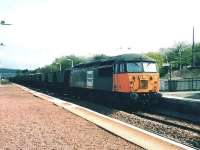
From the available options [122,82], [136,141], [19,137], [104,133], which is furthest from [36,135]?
[122,82]

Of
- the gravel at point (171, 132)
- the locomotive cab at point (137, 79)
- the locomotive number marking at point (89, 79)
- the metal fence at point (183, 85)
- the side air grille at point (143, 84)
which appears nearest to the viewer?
the gravel at point (171, 132)

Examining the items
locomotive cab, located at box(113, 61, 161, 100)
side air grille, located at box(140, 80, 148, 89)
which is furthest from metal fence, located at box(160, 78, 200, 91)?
side air grille, located at box(140, 80, 148, 89)

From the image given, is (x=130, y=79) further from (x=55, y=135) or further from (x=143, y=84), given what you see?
(x=55, y=135)

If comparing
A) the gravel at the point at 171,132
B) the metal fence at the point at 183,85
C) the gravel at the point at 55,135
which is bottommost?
the gravel at the point at 171,132

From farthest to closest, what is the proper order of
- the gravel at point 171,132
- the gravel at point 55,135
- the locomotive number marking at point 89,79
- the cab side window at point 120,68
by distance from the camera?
the locomotive number marking at point 89,79
the cab side window at point 120,68
the gravel at point 171,132
the gravel at point 55,135

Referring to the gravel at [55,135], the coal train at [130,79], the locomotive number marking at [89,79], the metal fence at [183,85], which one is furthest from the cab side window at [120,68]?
the metal fence at [183,85]

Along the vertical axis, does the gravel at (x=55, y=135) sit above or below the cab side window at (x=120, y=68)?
below

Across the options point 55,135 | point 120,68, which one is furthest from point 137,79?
point 55,135

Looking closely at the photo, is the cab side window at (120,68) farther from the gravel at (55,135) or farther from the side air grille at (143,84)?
the gravel at (55,135)

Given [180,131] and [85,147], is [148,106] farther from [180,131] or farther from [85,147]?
[85,147]

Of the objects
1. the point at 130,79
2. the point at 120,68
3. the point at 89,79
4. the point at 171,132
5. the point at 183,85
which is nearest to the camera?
the point at 171,132

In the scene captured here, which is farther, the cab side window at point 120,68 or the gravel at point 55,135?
the cab side window at point 120,68

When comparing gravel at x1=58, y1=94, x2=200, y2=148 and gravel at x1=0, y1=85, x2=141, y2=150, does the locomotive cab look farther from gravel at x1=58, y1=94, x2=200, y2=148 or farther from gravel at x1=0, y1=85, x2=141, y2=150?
gravel at x1=0, y1=85, x2=141, y2=150

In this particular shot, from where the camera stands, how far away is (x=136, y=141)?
38.4 feet
